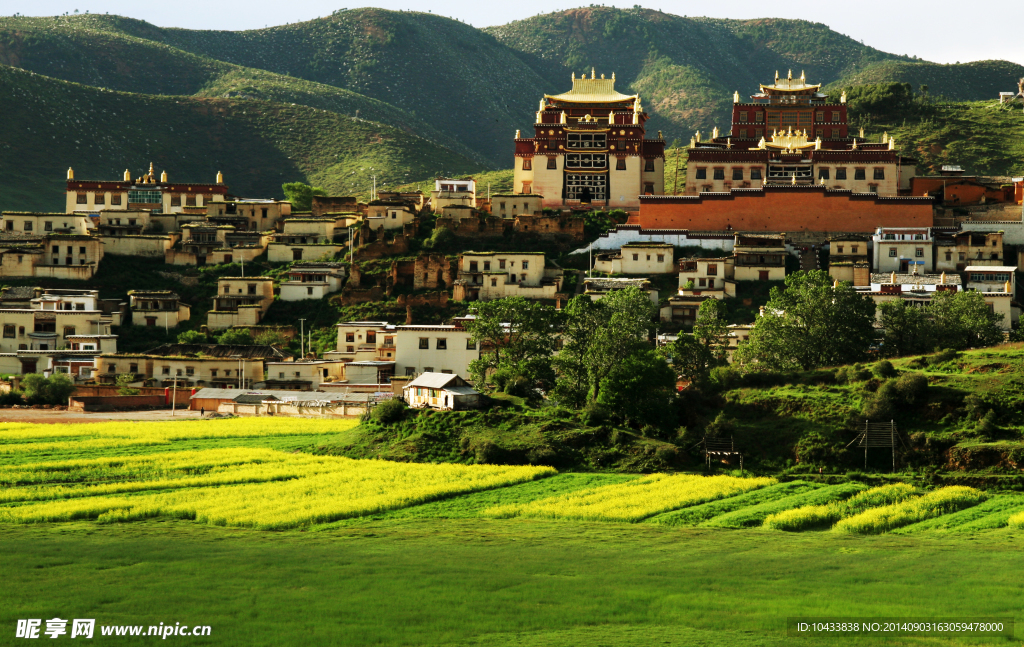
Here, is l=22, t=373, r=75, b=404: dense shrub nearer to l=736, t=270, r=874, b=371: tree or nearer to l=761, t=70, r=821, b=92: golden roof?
l=736, t=270, r=874, b=371: tree

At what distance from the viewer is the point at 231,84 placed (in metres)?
195

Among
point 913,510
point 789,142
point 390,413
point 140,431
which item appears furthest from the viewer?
point 789,142

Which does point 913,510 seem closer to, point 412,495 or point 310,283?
point 412,495

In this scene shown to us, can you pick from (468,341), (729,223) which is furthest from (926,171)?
(468,341)

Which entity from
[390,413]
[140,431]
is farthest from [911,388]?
[140,431]

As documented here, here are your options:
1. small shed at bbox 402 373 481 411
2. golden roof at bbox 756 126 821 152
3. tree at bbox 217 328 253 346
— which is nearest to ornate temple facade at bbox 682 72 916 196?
golden roof at bbox 756 126 821 152

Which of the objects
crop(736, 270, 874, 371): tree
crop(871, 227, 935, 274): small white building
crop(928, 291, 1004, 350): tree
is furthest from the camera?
crop(871, 227, 935, 274): small white building

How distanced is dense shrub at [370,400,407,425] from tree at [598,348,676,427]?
880cm

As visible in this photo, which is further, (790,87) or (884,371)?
(790,87)

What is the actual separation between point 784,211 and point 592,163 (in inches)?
613

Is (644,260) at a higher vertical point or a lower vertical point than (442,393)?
higher

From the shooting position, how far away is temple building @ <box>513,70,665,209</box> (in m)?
98.5

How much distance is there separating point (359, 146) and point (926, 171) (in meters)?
64.2

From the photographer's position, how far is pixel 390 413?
5816 centimetres
